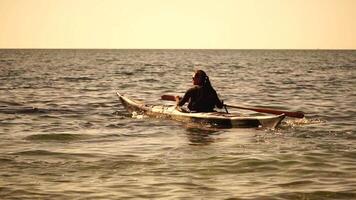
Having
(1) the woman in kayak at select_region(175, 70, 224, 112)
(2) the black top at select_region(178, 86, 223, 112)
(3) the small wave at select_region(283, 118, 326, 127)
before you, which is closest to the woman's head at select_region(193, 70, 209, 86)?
(1) the woman in kayak at select_region(175, 70, 224, 112)

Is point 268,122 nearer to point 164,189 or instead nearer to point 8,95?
point 164,189

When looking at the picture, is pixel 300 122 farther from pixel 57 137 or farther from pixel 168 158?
pixel 57 137

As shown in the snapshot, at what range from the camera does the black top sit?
14.6m

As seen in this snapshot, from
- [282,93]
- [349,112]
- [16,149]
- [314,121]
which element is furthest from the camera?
[282,93]

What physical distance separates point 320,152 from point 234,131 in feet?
10.7

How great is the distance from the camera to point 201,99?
1476 centimetres

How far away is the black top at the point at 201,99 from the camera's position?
573 inches

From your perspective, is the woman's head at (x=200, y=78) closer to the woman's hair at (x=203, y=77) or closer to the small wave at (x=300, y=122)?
the woman's hair at (x=203, y=77)

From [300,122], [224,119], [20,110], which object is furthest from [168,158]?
[20,110]

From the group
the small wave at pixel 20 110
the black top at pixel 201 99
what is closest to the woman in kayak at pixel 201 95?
the black top at pixel 201 99

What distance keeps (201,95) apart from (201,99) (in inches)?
6.0

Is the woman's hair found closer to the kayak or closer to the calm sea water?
the kayak

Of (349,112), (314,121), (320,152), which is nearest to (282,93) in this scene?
(349,112)

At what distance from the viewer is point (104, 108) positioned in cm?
2069
